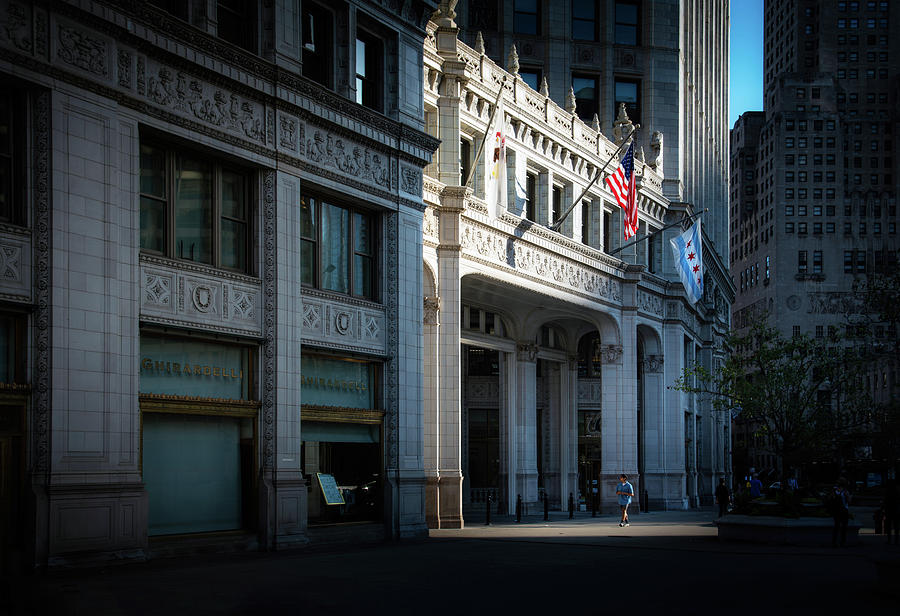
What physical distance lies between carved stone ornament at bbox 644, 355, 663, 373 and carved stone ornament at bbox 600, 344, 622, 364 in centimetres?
699

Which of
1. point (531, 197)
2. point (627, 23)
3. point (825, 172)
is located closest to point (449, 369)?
point (531, 197)

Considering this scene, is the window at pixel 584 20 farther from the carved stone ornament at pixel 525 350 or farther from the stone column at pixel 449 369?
the stone column at pixel 449 369

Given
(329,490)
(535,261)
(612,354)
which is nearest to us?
(329,490)

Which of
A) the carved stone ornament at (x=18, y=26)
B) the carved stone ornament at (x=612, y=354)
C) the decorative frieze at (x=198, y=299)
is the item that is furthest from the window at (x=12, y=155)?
the carved stone ornament at (x=612, y=354)

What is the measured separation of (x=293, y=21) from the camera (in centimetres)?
2527

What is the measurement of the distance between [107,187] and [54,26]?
293cm

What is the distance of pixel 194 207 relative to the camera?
22.7 meters

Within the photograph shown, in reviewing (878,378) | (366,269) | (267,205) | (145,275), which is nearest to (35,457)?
(145,275)

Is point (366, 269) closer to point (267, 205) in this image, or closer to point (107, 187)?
point (267, 205)

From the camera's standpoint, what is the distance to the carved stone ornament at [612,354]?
52531 mm

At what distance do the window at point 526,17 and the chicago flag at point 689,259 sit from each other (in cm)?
1511

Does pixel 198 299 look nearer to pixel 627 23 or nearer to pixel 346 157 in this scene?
pixel 346 157

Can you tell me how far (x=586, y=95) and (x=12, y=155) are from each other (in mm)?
47617

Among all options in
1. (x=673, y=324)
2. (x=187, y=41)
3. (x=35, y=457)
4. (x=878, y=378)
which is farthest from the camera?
(x=878, y=378)
